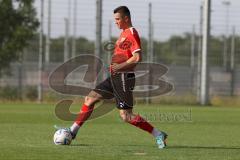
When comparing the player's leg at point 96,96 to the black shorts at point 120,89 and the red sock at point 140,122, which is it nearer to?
the black shorts at point 120,89

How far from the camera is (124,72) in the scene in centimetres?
998

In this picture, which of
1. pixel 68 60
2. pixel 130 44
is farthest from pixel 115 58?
pixel 68 60

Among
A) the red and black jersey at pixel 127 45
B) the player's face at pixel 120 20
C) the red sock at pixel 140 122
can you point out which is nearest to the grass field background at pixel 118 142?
the red sock at pixel 140 122

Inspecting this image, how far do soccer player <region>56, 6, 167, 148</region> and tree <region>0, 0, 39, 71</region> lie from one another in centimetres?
1764

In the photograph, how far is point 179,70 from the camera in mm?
32969

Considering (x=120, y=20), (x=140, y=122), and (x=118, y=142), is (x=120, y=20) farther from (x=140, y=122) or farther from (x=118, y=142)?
(x=118, y=142)

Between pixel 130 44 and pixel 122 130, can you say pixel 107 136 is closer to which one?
pixel 122 130

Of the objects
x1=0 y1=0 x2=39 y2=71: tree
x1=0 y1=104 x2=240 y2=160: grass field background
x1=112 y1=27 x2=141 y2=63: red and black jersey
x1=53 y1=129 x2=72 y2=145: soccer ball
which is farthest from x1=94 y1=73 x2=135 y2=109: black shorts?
x1=0 y1=0 x2=39 y2=71: tree

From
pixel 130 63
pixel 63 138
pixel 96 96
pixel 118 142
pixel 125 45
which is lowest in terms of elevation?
pixel 118 142

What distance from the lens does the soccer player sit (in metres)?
9.83

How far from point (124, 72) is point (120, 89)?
25 centimetres

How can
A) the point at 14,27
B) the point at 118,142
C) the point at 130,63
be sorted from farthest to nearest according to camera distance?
the point at 14,27 → the point at 118,142 → the point at 130,63

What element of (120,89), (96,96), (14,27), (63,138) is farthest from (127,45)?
(14,27)

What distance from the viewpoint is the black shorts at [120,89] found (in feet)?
32.6
